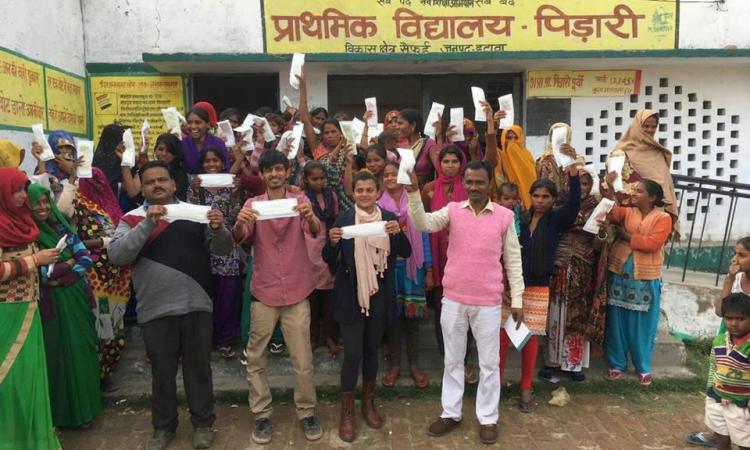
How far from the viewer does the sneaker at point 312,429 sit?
3662mm

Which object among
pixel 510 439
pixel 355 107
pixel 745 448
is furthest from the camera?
pixel 355 107

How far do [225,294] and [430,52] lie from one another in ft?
13.0

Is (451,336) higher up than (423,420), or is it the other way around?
(451,336)

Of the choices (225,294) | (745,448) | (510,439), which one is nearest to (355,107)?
(225,294)

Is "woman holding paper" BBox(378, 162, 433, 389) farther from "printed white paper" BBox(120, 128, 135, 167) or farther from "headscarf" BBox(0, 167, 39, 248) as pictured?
"headscarf" BBox(0, 167, 39, 248)

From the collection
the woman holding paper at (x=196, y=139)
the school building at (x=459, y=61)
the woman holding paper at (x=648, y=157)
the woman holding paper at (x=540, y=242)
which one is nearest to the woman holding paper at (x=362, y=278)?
the woman holding paper at (x=540, y=242)

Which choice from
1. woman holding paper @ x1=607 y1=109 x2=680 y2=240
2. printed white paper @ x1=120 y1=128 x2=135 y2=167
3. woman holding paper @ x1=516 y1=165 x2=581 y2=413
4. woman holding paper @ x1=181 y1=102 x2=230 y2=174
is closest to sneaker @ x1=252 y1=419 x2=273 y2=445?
woman holding paper @ x1=516 y1=165 x2=581 y2=413

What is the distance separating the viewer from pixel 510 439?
3.69 m

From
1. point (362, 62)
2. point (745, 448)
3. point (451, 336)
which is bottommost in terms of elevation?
point (745, 448)

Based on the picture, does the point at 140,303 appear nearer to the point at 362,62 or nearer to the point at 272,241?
the point at 272,241

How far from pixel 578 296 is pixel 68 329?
3759mm

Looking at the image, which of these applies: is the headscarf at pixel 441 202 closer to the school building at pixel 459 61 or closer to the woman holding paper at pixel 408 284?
the woman holding paper at pixel 408 284

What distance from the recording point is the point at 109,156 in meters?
4.66

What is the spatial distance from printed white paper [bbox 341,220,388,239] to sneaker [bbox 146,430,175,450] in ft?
5.80
